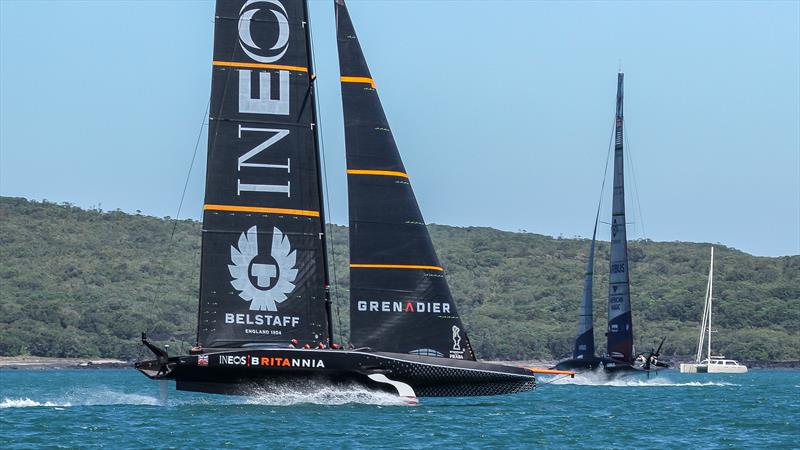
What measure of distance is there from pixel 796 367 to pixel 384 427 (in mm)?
105706

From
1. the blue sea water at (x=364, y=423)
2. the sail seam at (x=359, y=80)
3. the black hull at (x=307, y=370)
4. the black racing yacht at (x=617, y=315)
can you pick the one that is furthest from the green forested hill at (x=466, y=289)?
the black hull at (x=307, y=370)

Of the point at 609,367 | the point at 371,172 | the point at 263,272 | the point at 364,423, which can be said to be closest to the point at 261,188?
the point at 263,272

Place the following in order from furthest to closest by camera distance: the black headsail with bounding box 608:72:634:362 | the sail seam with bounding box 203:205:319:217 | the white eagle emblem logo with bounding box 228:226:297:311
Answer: the black headsail with bounding box 608:72:634:362 → the white eagle emblem logo with bounding box 228:226:297:311 → the sail seam with bounding box 203:205:319:217

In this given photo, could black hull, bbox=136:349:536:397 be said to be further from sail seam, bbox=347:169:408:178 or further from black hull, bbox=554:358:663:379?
black hull, bbox=554:358:663:379

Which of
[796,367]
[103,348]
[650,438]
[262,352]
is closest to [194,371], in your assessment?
[262,352]

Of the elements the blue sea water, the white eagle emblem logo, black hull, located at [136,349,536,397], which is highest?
the white eagle emblem logo

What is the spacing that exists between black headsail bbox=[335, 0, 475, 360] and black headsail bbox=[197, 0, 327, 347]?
92cm

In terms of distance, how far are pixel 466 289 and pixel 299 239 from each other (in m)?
125

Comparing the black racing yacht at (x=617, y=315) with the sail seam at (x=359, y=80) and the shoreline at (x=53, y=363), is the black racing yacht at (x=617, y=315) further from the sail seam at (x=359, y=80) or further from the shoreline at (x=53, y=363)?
the shoreline at (x=53, y=363)

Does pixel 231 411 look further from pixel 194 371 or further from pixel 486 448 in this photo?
pixel 486 448

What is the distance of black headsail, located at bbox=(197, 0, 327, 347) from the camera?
35.2 metres

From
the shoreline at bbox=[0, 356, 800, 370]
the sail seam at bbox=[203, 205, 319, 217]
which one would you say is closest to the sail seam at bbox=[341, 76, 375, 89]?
the sail seam at bbox=[203, 205, 319, 217]

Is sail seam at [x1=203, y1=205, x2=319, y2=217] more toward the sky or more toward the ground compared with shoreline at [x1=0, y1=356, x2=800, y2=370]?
more toward the sky

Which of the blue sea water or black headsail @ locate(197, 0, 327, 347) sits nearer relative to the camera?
the blue sea water
